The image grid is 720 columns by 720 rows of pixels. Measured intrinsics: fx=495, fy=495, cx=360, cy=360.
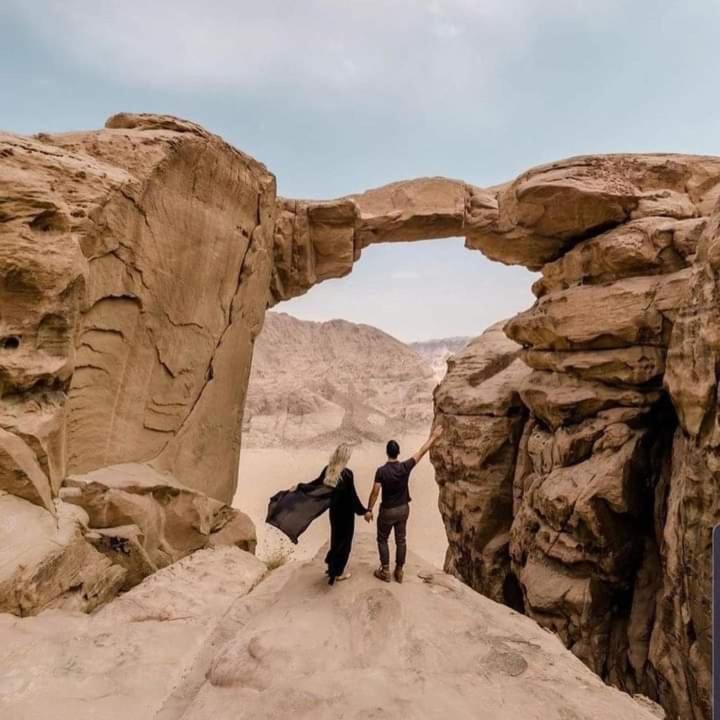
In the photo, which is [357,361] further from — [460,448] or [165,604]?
[165,604]

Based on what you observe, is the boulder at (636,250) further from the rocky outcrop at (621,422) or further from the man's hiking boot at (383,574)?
the man's hiking boot at (383,574)

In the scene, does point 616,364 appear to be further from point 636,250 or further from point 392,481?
point 392,481

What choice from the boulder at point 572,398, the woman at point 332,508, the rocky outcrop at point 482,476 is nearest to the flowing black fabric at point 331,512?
the woman at point 332,508

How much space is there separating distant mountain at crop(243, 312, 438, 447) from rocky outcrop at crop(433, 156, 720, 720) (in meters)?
21.6

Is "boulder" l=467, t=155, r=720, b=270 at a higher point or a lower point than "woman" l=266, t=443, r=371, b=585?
higher

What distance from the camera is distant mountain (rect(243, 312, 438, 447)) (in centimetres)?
3216

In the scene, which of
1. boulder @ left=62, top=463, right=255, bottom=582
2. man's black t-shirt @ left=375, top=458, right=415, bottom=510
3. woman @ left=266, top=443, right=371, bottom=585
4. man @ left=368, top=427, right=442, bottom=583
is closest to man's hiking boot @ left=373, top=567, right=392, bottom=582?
man @ left=368, top=427, right=442, bottom=583

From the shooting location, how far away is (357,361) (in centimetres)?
3862

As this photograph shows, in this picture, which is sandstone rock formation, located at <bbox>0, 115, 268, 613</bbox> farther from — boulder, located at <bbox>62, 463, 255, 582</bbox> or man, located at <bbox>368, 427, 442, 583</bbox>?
man, located at <bbox>368, 427, 442, 583</bbox>

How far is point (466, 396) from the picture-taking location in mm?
13297

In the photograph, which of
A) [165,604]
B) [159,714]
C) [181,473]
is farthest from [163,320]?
[159,714]

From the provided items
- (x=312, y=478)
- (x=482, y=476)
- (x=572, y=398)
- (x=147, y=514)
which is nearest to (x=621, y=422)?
(x=572, y=398)

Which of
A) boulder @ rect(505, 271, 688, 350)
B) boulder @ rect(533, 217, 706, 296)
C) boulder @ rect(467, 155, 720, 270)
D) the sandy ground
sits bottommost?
the sandy ground

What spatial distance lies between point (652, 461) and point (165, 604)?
25.8 feet
